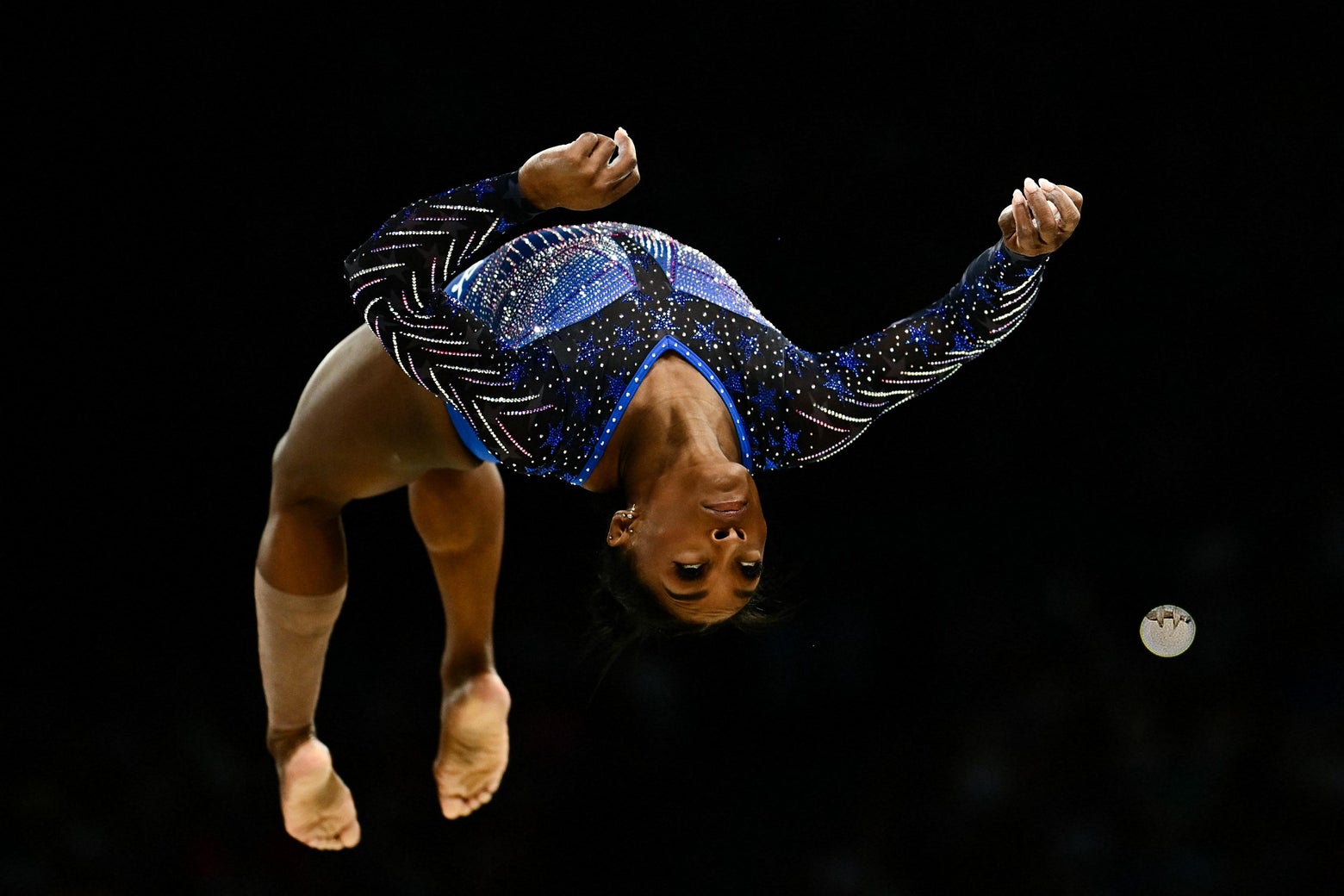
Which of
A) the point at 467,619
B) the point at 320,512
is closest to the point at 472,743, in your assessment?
the point at 467,619

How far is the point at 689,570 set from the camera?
1661 millimetres

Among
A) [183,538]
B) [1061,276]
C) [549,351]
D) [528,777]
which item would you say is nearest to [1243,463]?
[1061,276]

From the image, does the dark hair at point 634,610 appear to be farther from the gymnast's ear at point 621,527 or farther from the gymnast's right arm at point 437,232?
the gymnast's right arm at point 437,232

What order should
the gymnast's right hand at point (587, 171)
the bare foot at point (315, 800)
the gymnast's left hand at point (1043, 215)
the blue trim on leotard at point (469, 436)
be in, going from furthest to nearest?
the bare foot at point (315, 800), the blue trim on leotard at point (469, 436), the gymnast's left hand at point (1043, 215), the gymnast's right hand at point (587, 171)

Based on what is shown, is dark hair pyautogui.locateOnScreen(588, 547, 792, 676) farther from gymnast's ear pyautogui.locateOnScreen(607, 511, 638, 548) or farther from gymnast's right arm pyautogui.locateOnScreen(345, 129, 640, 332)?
gymnast's right arm pyautogui.locateOnScreen(345, 129, 640, 332)

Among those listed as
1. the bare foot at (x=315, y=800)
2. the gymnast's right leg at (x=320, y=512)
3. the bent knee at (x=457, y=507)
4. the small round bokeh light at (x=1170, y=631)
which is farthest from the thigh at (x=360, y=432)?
the small round bokeh light at (x=1170, y=631)

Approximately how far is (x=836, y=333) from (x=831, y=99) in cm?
39

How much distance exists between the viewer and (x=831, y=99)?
2691 mm

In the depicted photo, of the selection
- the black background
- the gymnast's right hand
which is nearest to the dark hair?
the gymnast's right hand

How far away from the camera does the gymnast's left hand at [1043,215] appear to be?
5.73 feet

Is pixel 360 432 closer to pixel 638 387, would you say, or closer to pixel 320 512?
pixel 320 512

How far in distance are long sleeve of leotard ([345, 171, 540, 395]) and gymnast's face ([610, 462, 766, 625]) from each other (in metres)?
0.27

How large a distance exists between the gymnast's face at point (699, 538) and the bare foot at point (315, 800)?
28.0 inches

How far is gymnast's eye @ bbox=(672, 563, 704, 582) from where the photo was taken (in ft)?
5.44
